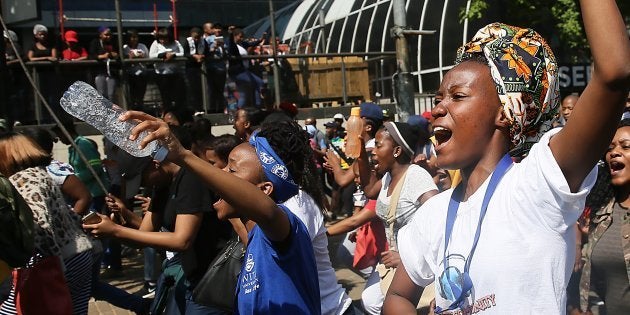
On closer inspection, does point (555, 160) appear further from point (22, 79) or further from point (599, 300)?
point (22, 79)

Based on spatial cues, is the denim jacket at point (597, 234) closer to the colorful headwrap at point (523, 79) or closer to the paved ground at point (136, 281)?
the colorful headwrap at point (523, 79)

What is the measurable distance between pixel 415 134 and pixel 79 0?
3126 centimetres

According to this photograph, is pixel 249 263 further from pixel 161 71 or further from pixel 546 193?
pixel 161 71

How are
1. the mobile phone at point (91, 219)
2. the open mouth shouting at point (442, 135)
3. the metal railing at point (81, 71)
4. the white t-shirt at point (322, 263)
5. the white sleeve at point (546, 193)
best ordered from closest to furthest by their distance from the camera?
1. the white sleeve at point (546, 193)
2. the open mouth shouting at point (442, 135)
3. the white t-shirt at point (322, 263)
4. the mobile phone at point (91, 219)
5. the metal railing at point (81, 71)

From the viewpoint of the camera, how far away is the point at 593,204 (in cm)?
411

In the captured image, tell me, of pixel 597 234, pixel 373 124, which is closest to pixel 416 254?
pixel 597 234

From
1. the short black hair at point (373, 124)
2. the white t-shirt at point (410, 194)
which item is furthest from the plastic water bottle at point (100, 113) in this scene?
the short black hair at point (373, 124)

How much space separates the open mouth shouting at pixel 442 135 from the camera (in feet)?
6.52

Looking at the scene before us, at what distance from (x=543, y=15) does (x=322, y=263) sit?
16.7m

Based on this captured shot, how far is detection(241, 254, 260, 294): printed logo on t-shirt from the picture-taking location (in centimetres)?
284

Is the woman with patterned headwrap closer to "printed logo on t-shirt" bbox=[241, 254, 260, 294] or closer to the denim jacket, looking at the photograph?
"printed logo on t-shirt" bbox=[241, 254, 260, 294]

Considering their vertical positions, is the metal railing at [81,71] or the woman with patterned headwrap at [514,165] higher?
the metal railing at [81,71]

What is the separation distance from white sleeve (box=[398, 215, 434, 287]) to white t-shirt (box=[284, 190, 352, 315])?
1241 mm

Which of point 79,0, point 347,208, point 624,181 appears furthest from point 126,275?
point 79,0
